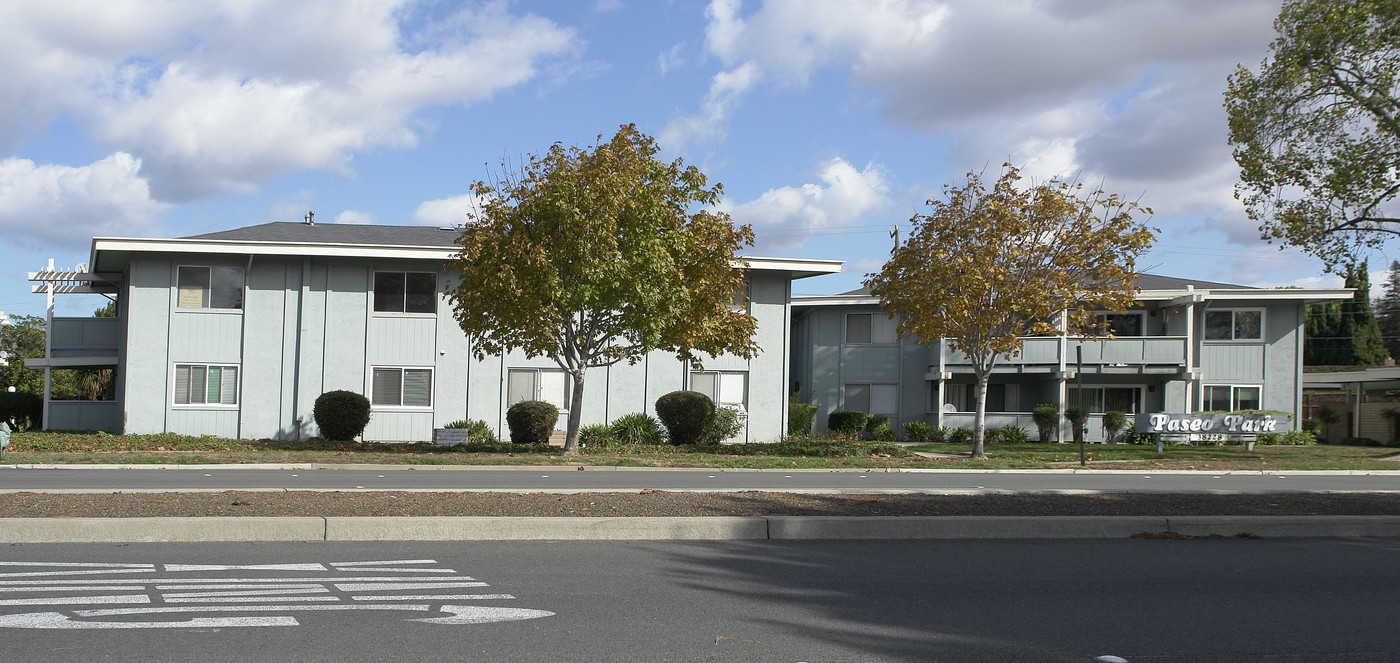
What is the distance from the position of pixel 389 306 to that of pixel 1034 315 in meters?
16.2

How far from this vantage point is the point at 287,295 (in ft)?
86.2

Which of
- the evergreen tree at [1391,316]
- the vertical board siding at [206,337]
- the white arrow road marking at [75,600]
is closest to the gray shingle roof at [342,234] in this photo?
the vertical board siding at [206,337]

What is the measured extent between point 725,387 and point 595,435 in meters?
4.42

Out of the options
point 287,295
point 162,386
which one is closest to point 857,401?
point 287,295

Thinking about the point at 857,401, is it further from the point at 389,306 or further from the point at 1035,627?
the point at 1035,627

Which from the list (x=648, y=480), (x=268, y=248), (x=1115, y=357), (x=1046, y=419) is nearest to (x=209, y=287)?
(x=268, y=248)

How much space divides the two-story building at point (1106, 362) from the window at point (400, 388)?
12.5 m

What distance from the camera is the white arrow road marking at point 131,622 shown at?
6199 millimetres

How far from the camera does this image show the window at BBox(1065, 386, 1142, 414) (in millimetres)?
35000

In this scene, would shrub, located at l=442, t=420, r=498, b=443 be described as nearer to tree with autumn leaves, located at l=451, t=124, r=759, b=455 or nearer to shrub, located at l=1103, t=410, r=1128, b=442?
tree with autumn leaves, located at l=451, t=124, r=759, b=455

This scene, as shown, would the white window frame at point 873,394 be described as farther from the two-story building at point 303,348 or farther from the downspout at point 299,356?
Answer: the downspout at point 299,356

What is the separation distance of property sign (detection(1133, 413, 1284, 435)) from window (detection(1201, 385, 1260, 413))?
19.6 feet

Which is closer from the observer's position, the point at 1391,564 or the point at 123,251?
the point at 1391,564

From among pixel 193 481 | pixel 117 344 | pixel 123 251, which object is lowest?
pixel 193 481
